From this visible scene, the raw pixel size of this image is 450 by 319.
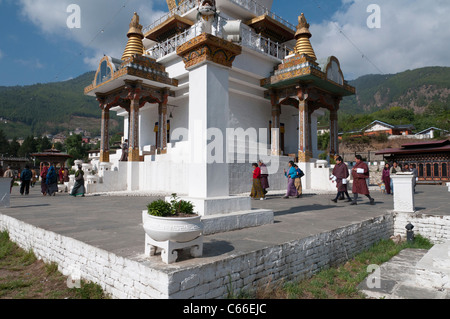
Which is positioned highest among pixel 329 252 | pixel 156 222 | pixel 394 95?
pixel 394 95

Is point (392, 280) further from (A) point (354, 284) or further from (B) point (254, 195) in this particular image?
(B) point (254, 195)

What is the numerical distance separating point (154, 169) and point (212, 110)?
32.3 ft

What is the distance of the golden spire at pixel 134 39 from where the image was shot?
56.5 ft

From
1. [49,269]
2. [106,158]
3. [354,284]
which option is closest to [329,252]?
[354,284]

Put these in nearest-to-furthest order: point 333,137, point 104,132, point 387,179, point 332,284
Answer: point 332,284 < point 387,179 < point 104,132 < point 333,137

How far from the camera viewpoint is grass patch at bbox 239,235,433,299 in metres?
3.98

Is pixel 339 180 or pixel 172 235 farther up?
pixel 339 180

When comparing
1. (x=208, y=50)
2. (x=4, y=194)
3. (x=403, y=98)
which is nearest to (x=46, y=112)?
(x=403, y=98)

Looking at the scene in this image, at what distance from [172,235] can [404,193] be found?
22.2 ft

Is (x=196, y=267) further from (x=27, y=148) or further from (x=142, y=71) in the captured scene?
(x=27, y=148)

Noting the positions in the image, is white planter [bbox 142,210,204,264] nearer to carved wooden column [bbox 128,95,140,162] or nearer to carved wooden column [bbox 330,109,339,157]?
carved wooden column [bbox 128,95,140,162]

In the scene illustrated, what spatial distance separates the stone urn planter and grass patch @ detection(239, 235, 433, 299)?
0.90m

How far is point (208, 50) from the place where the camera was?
217 inches

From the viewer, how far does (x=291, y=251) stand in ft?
14.4
